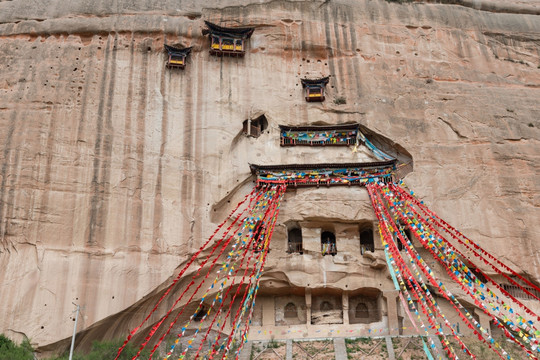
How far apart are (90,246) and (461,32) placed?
63.3 feet

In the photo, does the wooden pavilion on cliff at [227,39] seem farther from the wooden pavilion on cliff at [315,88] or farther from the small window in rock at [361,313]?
the small window in rock at [361,313]

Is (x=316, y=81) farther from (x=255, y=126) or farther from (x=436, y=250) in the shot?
(x=436, y=250)

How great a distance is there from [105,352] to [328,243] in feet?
30.0

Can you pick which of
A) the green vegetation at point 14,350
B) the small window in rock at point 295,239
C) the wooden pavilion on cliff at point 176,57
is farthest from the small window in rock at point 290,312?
the wooden pavilion on cliff at point 176,57

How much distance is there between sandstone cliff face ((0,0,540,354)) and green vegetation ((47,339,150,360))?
65 centimetres

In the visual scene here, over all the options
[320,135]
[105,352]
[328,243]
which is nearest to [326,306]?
[328,243]

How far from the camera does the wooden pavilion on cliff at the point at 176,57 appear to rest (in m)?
21.4

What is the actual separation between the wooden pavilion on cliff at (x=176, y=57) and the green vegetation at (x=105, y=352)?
37.1 feet

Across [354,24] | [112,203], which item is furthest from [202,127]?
[354,24]

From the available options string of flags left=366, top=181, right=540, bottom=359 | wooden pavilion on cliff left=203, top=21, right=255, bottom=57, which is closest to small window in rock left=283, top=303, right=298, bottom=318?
string of flags left=366, top=181, right=540, bottom=359

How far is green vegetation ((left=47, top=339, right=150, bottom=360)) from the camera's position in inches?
618

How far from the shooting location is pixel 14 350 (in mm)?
15266

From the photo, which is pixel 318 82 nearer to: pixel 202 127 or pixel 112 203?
pixel 202 127

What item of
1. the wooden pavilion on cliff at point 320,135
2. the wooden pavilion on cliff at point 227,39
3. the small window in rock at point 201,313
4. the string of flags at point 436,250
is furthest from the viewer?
the wooden pavilion on cliff at point 227,39
